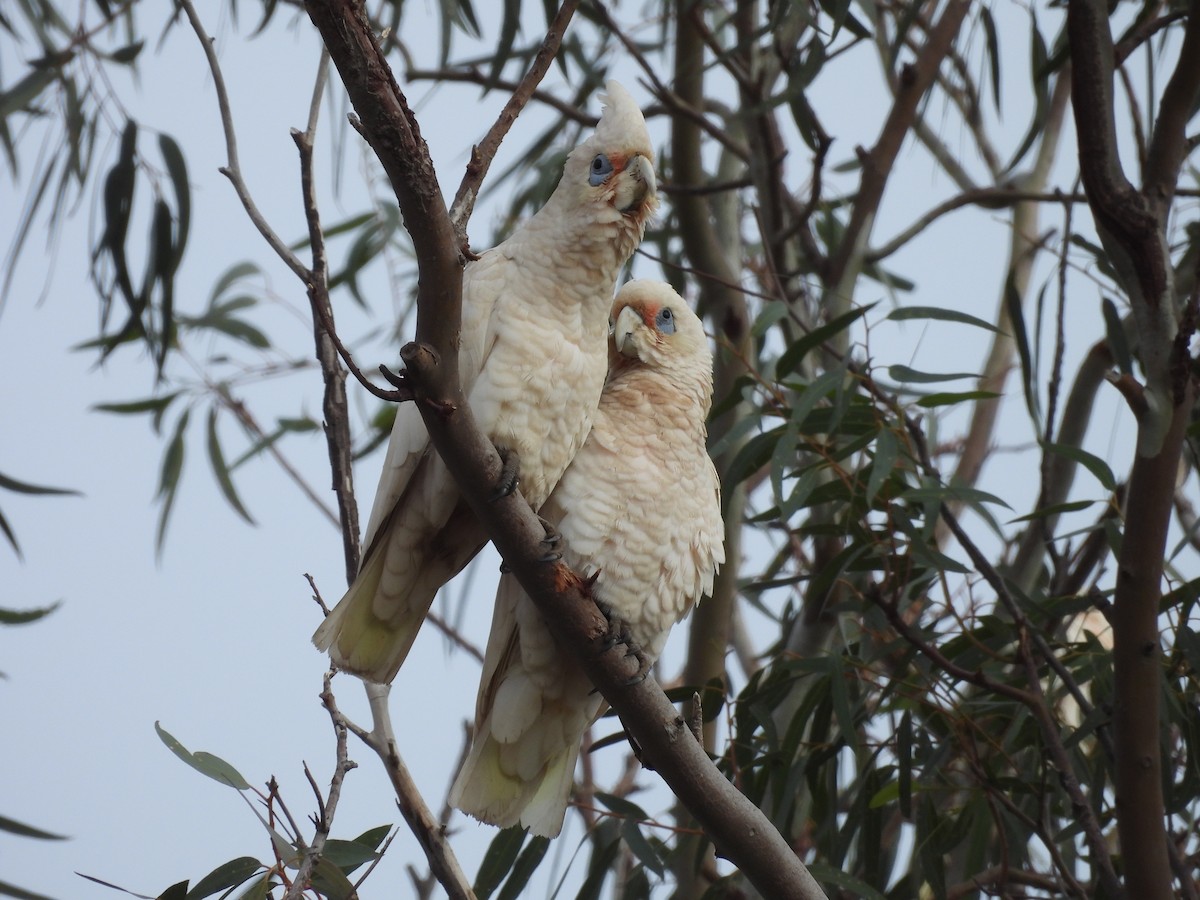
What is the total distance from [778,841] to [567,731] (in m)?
0.42

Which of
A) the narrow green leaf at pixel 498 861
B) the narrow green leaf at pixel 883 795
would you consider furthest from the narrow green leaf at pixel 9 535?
the narrow green leaf at pixel 883 795

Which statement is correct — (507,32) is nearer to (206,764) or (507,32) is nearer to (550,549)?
(550,549)

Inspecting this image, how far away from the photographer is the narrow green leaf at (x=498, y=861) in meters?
1.96

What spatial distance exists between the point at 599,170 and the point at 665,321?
0.34 meters

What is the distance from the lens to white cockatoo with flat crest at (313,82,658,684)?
156 centimetres

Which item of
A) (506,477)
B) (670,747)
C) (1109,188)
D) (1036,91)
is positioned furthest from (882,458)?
(1036,91)

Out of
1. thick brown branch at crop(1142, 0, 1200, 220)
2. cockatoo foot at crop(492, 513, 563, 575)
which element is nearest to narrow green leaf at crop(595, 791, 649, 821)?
cockatoo foot at crop(492, 513, 563, 575)

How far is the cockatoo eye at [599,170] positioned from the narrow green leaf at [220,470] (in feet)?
5.17

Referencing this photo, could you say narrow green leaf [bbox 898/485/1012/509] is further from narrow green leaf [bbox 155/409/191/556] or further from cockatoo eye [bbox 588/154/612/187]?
narrow green leaf [bbox 155/409/191/556]

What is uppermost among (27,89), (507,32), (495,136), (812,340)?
(507,32)

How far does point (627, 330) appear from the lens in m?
1.94

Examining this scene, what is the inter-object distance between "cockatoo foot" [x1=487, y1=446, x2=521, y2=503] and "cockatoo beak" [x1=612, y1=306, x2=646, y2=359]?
1.60 feet

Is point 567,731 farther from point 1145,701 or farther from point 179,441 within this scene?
point 179,441

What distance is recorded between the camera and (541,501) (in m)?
1.63
